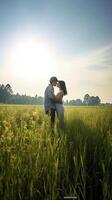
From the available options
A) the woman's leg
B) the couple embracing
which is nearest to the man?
the couple embracing

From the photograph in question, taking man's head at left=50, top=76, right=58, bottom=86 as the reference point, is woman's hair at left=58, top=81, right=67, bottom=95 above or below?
below

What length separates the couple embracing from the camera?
21.2ft

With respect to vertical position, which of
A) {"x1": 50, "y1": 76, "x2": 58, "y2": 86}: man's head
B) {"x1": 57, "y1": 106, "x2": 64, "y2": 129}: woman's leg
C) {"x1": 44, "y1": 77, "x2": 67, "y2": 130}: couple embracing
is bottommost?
{"x1": 57, "y1": 106, "x2": 64, "y2": 129}: woman's leg

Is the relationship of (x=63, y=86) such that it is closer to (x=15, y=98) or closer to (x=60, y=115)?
(x=60, y=115)

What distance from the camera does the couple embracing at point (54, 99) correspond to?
21.2 feet

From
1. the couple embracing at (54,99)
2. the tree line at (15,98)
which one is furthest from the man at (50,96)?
the tree line at (15,98)

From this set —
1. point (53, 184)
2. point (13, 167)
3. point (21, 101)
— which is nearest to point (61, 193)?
point (53, 184)

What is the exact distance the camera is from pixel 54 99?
646 cm

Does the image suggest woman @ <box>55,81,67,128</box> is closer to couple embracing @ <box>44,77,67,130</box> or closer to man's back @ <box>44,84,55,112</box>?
couple embracing @ <box>44,77,67,130</box>

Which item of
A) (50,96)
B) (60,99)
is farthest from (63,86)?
(50,96)

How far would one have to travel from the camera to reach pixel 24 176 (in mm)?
2551

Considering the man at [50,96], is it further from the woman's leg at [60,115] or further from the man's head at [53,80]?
the woman's leg at [60,115]

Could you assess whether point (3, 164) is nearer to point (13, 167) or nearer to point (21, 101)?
point (13, 167)

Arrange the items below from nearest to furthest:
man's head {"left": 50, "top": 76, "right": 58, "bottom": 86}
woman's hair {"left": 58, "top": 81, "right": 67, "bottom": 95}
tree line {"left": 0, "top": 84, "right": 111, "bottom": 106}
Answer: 1. man's head {"left": 50, "top": 76, "right": 58, "bottom": 86}
2. woman's hair {"left": 58, "top": 81, "right": 67, "bottom": 95}
3. tree line {"left": 0, "top": 84, "right": 111, "bottom": 106}
